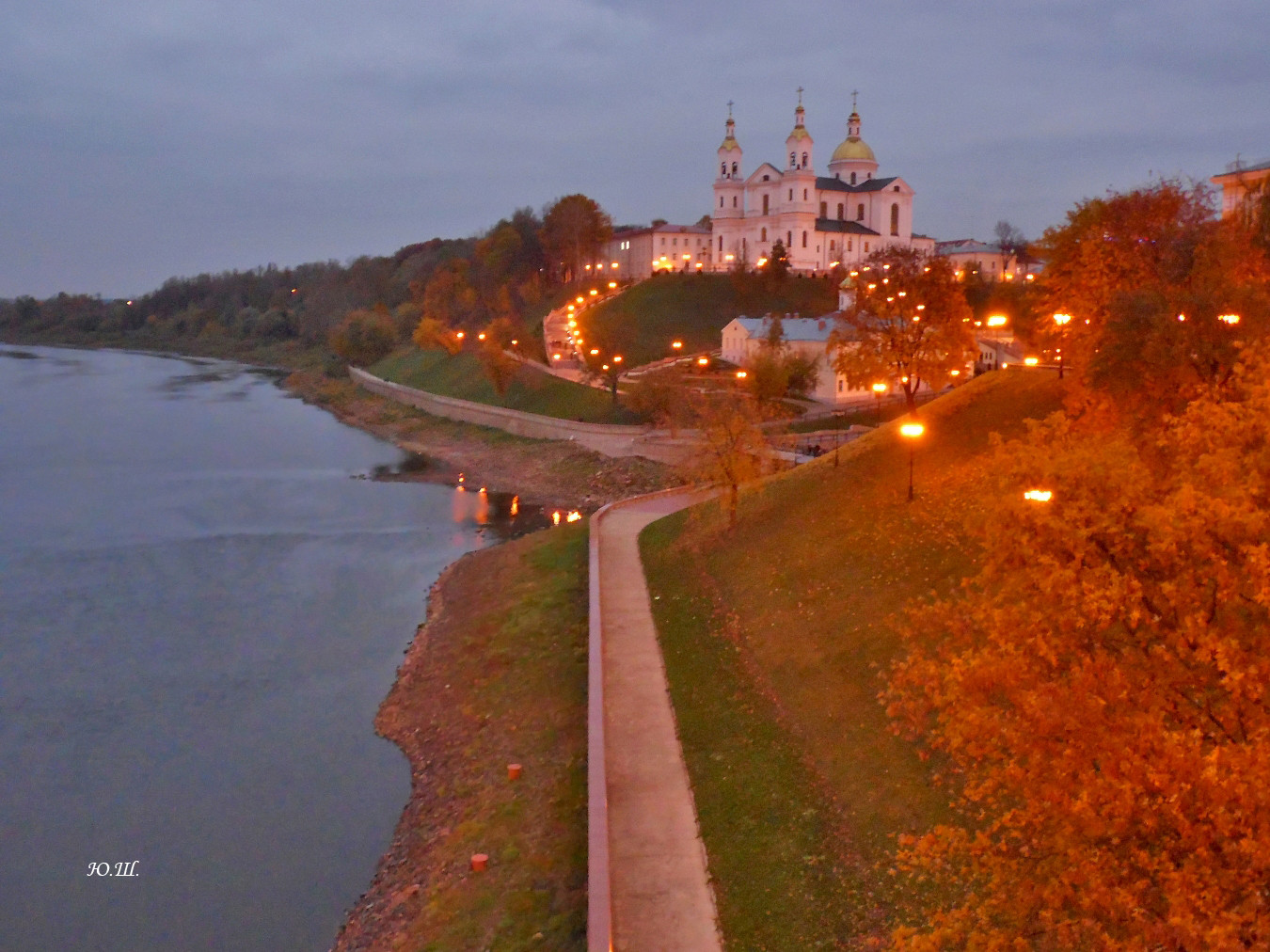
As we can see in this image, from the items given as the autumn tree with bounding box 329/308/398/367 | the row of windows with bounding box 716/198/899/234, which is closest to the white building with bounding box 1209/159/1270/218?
the row of windows with bounding box 716/198/899/234

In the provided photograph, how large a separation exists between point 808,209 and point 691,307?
1385 centimetres

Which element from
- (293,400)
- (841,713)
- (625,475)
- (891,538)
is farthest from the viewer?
(293,400)

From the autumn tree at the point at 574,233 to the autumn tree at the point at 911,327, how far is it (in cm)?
6286

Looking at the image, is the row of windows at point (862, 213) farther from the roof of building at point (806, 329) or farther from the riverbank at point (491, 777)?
the riverbank at point (491, 777)

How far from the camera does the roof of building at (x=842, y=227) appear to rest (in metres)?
82.8

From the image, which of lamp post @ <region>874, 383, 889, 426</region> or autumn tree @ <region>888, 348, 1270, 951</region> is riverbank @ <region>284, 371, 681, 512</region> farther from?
autumn tree @ <region>888, 348, 1270, 951</region>

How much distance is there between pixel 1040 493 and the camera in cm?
866

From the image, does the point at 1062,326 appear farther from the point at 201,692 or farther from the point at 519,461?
the point at 519,461

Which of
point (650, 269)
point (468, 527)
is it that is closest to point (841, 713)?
point (468, 527)

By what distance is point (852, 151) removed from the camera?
8806 cm

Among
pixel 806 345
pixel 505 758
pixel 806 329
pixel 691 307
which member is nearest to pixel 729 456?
pixel 505 758

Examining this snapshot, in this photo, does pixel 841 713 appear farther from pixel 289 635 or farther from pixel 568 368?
pixel 568 368

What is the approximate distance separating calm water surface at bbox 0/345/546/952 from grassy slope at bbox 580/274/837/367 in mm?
26704

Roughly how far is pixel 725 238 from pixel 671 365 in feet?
102
